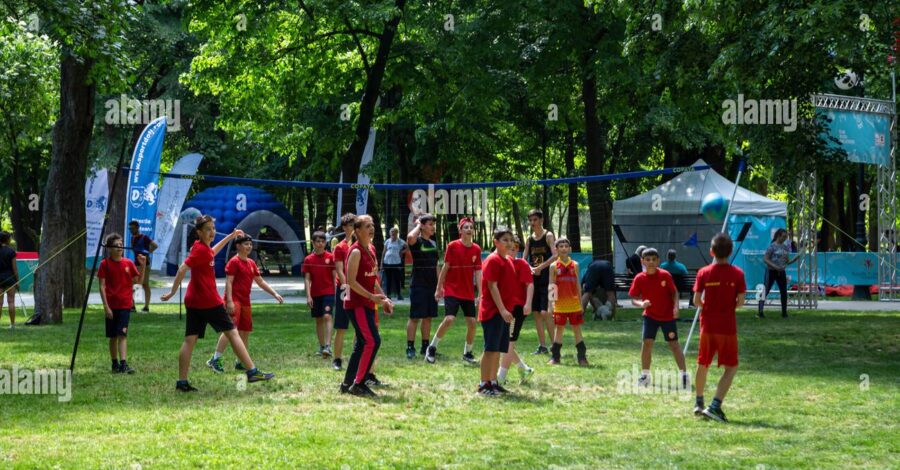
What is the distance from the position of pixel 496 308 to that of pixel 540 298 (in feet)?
12.1

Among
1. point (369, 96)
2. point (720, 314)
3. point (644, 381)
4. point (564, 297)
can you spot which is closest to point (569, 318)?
point (564, 297)

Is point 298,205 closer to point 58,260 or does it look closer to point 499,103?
point 499,103

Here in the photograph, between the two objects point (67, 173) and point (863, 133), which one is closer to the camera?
point (67, 173)

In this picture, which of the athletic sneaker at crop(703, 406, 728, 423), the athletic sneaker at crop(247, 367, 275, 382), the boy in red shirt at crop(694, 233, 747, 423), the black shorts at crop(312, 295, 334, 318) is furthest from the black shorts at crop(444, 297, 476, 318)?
the athletic sneaker at crop(703, 406, 728, 423)

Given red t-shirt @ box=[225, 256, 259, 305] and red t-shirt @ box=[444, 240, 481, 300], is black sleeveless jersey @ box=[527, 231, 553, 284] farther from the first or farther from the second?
red t-shirt @ box=[225, 256, 259, 305]

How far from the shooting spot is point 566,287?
1361 cm

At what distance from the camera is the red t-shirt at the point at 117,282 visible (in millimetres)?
12641

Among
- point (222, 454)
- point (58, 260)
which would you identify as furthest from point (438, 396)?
point (58, 260)

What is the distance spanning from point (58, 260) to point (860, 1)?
15226 mm

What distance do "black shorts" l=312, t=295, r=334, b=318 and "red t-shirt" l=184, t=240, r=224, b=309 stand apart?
3137 mm

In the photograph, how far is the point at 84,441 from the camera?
8336 mm

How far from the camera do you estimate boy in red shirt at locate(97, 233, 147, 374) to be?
12609 mm

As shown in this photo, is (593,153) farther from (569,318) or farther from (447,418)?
(447,418)

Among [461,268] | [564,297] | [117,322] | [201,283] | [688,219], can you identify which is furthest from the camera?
[688,219]
